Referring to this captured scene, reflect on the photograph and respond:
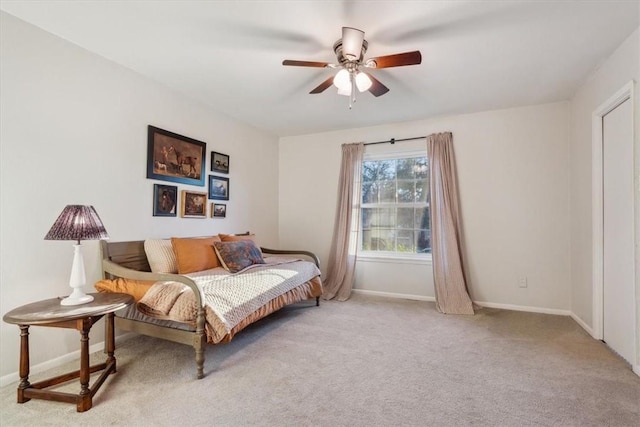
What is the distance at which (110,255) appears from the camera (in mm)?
2477

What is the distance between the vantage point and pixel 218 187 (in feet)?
12.1

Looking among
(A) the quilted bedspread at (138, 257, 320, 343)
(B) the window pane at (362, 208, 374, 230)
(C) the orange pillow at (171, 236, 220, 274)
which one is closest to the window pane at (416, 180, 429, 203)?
(B) the window pane at (362, 208, 374, 230)

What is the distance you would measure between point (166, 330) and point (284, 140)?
3.44 metres

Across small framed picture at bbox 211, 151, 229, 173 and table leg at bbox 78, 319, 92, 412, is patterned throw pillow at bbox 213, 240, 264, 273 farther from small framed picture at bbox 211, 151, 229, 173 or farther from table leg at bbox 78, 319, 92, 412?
table leg at bbox 78, 319, 92, 412

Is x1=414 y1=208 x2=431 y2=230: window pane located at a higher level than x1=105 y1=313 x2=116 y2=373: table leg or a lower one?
higher

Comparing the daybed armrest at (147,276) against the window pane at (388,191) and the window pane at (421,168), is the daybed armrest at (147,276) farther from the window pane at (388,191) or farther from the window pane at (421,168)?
the window pane at (421,168)

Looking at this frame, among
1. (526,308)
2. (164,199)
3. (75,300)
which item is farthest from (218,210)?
(526,308)

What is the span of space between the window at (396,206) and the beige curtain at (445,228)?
236 mm

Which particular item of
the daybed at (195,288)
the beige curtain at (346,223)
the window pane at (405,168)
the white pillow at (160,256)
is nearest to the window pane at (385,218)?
the beige curtain at (346,223)

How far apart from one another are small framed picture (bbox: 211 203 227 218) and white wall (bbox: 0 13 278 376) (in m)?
0.54

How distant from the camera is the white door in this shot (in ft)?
7.30

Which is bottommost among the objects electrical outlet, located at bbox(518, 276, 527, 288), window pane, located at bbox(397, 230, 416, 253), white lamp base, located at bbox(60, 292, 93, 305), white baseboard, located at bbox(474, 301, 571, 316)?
white baseboard, located at bbox(474, 301, 571, 316)

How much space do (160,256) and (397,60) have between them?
251 cm

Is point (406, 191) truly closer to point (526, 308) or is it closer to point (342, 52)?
point (526, 308)
